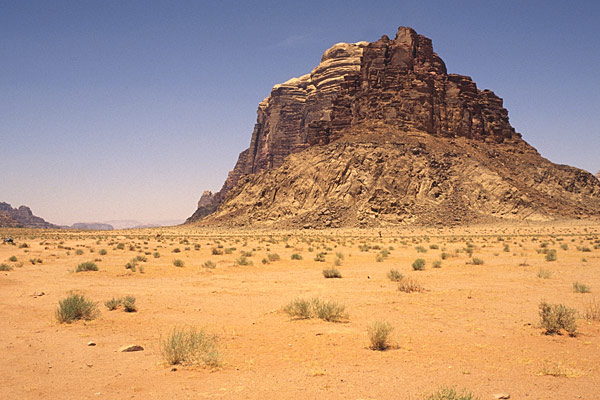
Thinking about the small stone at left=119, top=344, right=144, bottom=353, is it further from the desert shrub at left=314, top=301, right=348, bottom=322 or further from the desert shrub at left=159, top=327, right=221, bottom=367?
the desert shrub at left=314, top=301, right=348, bottom=322

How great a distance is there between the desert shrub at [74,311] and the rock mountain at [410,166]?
6359 centimetres

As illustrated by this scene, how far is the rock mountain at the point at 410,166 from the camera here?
250ft

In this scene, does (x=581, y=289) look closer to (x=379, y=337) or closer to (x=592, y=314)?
(x=592, y=314)

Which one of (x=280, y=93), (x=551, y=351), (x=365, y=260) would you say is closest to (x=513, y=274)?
(x=365, y=260)

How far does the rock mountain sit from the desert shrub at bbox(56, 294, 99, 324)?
63.6 meters

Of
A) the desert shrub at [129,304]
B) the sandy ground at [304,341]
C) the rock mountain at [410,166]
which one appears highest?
the rock mountain at [410,166]

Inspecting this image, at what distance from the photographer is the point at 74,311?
10.4m

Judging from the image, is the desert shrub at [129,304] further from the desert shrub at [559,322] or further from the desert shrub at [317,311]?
the desert shrub at [559,322]

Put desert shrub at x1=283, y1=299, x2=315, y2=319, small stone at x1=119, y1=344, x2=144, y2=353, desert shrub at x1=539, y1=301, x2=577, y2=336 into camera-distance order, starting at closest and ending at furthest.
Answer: small stone at x1=119, y1=344, x2=144, y2=353, desert shrub at x1=539, y1=301, x2=577, y2=336, desert shrub at x1=283, y1=299, x2=315, y2=319

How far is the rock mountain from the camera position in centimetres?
7612

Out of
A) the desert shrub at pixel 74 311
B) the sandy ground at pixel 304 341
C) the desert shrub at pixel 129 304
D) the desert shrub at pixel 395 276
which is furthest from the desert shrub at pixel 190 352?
the desert shrub at pixel 395 276

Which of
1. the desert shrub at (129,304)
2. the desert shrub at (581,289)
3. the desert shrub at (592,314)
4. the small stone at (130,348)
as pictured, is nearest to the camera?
the small stone at (130,348)

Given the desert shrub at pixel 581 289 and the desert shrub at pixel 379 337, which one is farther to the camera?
the desert shrub at pixel 581 289

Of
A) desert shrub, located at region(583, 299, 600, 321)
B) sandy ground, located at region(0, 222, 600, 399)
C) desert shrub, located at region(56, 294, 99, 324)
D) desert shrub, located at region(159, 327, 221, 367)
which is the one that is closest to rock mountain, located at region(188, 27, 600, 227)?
sandy ground, located at region(0, 222, 600, 399)
